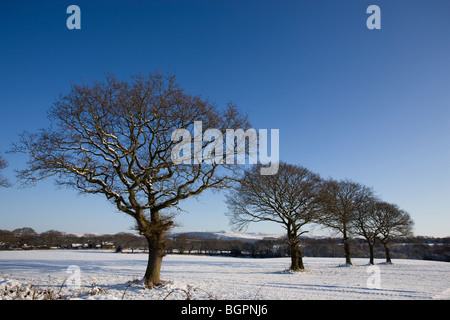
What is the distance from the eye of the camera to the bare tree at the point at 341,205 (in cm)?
2570

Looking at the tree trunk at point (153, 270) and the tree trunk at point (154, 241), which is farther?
the tree trunk at point (154, 241)

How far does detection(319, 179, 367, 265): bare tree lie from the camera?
25.7 metres

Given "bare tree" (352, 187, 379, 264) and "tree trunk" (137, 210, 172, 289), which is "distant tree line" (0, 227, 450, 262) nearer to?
"bare tree" (352, 187, 379, 264)

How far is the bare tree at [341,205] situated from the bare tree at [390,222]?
4512 mm

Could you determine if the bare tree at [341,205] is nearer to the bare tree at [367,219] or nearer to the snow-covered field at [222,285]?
the bare tree at [367,219]

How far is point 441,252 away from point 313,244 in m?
37.5

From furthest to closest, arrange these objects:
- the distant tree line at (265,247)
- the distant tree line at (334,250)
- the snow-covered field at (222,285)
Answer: the distant tree line at (265,247), the distant tree line at (334,250), the snow-covered field at (222,285)

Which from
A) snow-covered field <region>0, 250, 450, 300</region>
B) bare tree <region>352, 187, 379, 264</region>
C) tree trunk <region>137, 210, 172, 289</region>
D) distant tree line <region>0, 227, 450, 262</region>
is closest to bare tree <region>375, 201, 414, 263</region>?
bare tree <region>352, 187, 379, 264</region>

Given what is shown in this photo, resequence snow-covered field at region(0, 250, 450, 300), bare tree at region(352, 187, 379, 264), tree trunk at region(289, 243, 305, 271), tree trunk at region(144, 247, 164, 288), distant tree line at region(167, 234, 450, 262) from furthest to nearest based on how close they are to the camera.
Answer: distant tree line at region(167, 234, 450, 262) < bare tree at region(352, 187, 379, 264) < tree trunk at region(289, 243, 305, 271) < tree trunk at region(144, 247, 164, 288) < snow-covered field at region(0, 250, 450, 300)

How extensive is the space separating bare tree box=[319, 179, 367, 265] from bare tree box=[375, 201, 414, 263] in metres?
4.51

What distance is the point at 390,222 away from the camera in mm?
36969

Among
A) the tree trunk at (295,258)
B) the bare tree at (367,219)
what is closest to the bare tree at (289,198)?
the tree trunk at (295,258)

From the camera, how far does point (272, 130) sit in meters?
13.4

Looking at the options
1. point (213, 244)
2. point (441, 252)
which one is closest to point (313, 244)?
point (441, 252)
